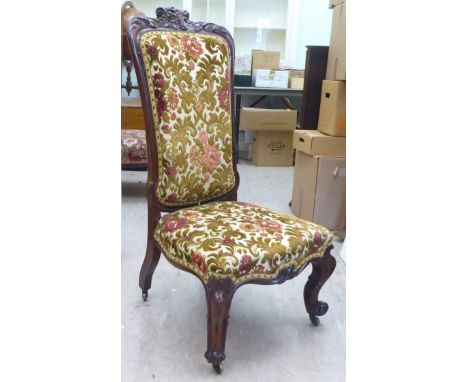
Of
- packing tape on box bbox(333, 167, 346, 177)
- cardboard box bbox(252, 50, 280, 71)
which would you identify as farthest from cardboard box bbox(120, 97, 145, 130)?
packing tape on box bbox(333, 167, 346, 177)

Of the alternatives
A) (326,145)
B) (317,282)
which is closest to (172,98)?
(317,282)

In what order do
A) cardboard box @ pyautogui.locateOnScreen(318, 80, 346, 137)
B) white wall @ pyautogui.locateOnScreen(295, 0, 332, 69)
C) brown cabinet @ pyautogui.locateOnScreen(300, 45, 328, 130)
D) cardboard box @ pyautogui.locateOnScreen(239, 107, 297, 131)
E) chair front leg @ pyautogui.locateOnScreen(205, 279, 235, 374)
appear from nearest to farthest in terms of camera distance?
chair front leg @ pyautogui.locateOnScreen(205, 279, 235, 374) → cardboard box @ pyautogui.locateOnScreen(318, 80, 346, 137) → brown cabinet @ pyautogui.locateOnScreen(300, 45, 328, 130) → cardboard box @ pyautogui.locateOnScreen(239, 107, 297, 131) → white wall @ pyautogui.locateOnScreen(295, 0, 332, 69)

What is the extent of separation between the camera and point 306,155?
8.09 ft

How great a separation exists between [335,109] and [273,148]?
1669 mm

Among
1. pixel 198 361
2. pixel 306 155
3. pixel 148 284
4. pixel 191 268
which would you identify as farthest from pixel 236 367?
pixel 306 155

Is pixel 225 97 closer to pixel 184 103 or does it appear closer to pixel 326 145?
pixel 184 103

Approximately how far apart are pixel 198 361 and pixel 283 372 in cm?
26

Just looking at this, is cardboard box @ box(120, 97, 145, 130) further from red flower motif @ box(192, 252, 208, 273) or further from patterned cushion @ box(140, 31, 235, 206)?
red flower motif @ box(192, 252, 208, 273)

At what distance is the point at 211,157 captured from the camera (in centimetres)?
147

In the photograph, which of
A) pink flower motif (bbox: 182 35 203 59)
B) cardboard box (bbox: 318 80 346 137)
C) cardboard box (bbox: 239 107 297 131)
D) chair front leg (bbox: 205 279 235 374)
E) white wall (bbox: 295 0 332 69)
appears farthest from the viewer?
white wall (bbox: 295 0 332 69)

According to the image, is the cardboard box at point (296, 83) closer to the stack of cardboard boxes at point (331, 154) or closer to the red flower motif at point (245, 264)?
the stack of cardboard boxes at point (331, 154)

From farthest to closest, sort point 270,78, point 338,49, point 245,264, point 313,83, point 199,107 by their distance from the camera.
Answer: point 270,78 → point 313,83 → point 338,49 → point 199,107 → point 245,264

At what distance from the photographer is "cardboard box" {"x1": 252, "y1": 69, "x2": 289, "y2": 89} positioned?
3.89 metres

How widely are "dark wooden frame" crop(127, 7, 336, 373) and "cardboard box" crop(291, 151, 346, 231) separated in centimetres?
87
